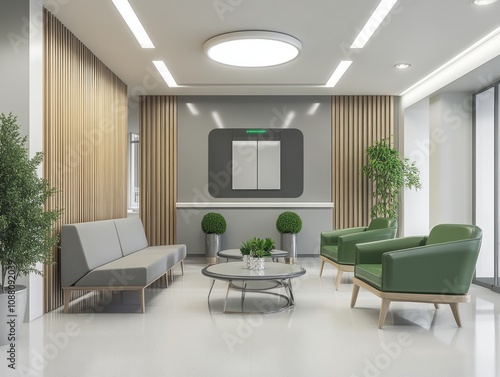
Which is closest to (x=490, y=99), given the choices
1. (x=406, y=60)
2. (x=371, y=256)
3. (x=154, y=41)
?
(x=406, y=60)

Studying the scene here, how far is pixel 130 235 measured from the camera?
269 inches

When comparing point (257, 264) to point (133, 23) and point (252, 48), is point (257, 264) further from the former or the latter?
point (133, 23)

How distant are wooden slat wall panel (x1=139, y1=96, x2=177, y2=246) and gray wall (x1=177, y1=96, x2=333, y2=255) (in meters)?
0.15

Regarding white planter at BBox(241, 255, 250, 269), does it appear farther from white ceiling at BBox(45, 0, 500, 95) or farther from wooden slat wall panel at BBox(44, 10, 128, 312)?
white ceiling at BBox(45, 0, 500, 95)

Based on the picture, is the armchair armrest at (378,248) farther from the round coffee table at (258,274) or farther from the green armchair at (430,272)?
the green armchair at (430,272)

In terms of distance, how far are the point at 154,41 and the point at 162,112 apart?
3250 millimetres

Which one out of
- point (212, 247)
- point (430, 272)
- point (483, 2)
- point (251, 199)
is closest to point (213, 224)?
point (212, 247)

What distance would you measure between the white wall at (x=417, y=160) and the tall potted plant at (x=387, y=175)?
25 centimetres

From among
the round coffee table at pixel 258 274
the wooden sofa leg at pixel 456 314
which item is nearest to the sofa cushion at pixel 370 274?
the round coffee table at pixel 258 274

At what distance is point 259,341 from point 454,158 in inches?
190

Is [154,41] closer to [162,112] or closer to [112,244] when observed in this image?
[112,244]

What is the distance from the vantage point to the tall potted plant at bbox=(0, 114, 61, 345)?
3689mm

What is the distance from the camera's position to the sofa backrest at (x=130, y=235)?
6.41 meters

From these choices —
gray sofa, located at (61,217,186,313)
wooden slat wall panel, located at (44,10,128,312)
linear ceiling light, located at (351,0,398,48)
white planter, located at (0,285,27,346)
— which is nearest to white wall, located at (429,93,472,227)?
linear ceiling light, located at (351,0,398,48)
